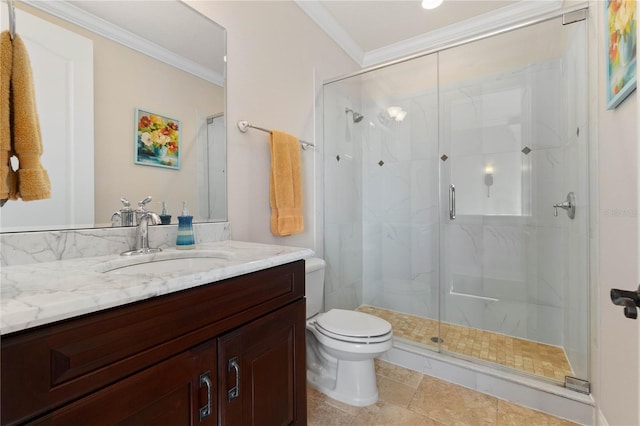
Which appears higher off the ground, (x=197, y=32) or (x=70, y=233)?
(x=197, y=32)

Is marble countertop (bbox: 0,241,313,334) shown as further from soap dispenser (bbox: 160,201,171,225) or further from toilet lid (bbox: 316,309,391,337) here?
toilet lid (bbox: 316,309,391,337)

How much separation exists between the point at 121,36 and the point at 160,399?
1290 mm

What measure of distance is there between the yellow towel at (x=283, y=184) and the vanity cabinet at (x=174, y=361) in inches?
26.4

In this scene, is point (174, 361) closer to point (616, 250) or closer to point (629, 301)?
point (629, 301)

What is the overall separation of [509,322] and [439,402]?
1071mm

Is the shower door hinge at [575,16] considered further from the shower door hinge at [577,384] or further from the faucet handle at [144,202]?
the faucet handle at [144,202]

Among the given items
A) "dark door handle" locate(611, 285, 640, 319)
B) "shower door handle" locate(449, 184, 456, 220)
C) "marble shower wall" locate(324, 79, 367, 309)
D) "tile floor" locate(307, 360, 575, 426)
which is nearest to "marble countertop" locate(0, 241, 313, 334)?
"dark door handle" locate(611, 285, 640, 319)

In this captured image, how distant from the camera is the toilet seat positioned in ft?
4.68

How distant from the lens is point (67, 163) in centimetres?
97

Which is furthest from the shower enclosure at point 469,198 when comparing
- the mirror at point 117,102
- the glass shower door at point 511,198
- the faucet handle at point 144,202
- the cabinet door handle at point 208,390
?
the cabinet door handle at point 208,390

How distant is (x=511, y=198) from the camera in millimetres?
2203

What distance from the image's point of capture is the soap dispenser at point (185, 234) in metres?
1.17

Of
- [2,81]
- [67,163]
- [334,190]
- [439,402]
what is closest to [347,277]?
[334,190]

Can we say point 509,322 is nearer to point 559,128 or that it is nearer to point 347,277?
point 347,277
